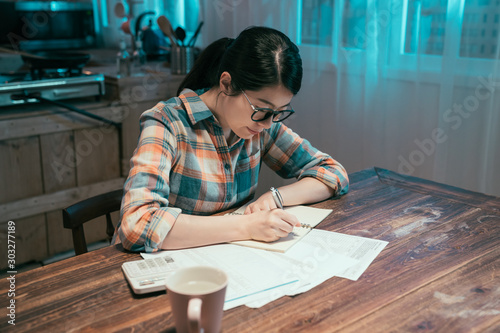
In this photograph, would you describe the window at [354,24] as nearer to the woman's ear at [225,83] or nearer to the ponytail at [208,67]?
the ponytail at [208,67]

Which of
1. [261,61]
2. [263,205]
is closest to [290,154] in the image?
[263,205]

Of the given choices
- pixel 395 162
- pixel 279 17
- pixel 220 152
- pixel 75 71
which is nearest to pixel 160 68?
pixel 75 71

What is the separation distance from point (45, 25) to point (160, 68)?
2.16 ft

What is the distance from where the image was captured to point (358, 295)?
0.93 m

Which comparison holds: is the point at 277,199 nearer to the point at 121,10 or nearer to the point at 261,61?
the point at 261,61

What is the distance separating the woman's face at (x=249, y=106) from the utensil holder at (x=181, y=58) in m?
1.45

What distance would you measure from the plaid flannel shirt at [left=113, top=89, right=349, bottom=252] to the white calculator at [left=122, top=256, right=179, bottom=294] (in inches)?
2.5

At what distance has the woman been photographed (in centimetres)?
114

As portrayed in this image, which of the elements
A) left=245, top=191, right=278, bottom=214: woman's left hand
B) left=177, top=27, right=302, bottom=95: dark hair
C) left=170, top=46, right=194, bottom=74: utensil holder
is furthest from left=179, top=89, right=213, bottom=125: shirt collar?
left=170, top=46, right=194, bottom=74: utensil holder

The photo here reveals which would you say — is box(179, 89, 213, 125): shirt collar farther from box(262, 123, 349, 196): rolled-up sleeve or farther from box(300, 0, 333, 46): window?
box(300, 0, 333, 46): window

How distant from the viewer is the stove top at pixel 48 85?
226 centimetres

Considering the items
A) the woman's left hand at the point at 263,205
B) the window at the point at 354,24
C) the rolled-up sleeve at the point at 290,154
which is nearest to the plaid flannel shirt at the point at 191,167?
the rolled-up sleeve at the point at 290,154

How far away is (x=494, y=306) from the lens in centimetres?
90

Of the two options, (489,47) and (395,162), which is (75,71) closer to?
(395,162)
